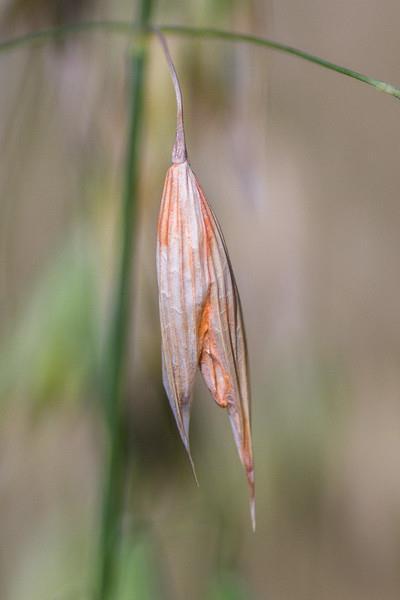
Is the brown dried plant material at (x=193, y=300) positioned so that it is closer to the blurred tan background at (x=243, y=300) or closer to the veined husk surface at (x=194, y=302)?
the veined husk surface at (x=194, y=302)

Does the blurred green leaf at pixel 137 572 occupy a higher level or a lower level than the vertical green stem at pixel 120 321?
lower

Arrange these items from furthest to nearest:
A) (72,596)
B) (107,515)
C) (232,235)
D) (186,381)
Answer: (232,235) < (72,596) < (107,515) < (186,381)

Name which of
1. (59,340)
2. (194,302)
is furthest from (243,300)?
(194,302)

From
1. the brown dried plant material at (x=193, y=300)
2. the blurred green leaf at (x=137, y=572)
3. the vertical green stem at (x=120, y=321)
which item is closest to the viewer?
the brown dried plant material at (x=193, y=300)

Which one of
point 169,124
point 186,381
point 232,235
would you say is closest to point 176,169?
point 186,381

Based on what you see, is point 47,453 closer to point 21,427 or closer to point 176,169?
A: point 21,427

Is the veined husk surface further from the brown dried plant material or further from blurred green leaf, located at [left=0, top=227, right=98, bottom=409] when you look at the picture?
blurred green leaf, located at [left=0, top=227, right=98, bottom=409]

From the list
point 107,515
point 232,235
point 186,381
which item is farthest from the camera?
point 232,235

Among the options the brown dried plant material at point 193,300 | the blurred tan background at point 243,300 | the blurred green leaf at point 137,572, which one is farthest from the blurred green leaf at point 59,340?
the brown dried plant material at point 193,300
